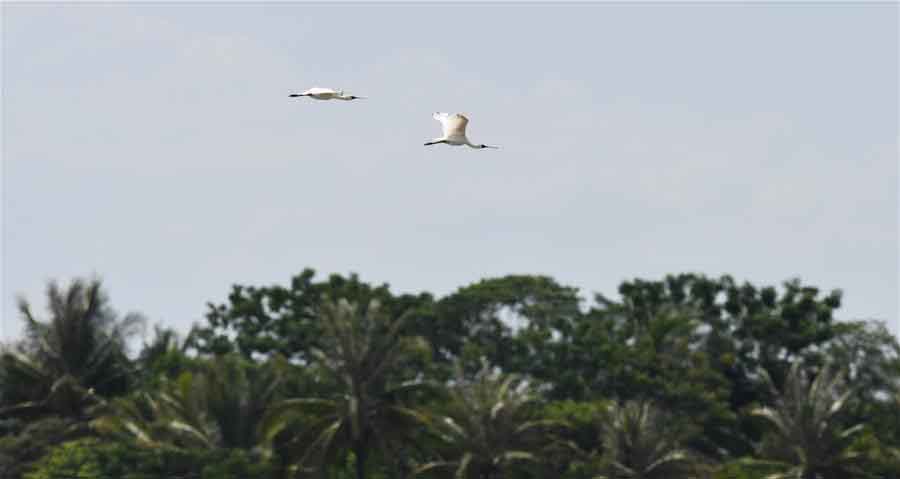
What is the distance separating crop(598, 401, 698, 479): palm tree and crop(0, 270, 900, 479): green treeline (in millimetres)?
73

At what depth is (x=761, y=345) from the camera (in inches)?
3349

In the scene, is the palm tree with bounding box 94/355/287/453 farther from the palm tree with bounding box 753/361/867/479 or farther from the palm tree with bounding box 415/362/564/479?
the palm tree with bounding box 753/361/867/479

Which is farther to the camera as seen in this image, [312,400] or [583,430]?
[583,430]

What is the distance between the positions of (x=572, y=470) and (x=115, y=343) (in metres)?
17.2

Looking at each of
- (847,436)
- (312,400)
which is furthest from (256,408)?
(847,436)

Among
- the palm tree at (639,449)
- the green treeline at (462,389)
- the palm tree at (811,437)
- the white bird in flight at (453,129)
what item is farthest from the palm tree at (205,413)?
the white bird in flight at (453,129)

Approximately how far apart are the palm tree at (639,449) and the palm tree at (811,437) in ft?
10.3

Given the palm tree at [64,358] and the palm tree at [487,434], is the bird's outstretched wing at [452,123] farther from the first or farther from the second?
the palm tree at [64,358]

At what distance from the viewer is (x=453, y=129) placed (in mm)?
39125

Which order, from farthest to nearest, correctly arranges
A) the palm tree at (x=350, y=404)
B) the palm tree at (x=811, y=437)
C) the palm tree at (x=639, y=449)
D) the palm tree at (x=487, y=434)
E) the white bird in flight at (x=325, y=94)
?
the palm tree at (x=811, y=437) → the palm tree at (x=639, y=449) → the palm tree at (x=487, y=434) → the palm tree at (x=350, y=404) → the white bird in flight at (x=325, y=94)

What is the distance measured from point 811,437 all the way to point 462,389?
473 inches

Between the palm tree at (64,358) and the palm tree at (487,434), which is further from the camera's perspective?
the palm tree at (64,358)

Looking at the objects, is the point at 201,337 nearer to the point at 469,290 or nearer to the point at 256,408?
the point at 469,290

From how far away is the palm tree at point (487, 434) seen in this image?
209 ft
